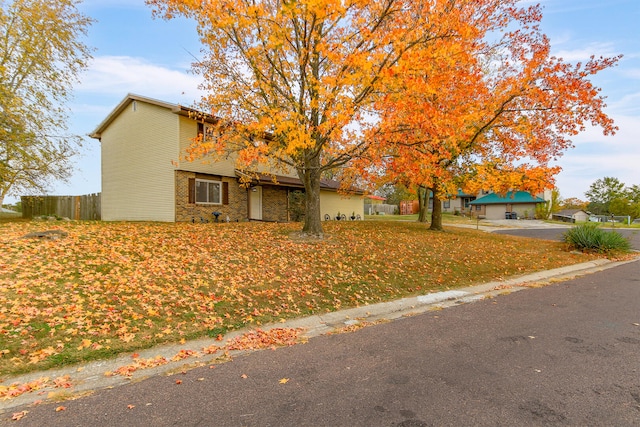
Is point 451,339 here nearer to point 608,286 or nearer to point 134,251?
point 608,286

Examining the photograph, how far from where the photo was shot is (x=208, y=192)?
58.3 ft

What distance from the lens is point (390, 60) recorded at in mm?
9977

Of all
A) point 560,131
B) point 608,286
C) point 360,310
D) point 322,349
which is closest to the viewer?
point 322,349

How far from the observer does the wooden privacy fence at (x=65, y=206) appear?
21.4 m

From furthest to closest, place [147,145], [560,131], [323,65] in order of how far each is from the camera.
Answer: [147,145] → [560,131] → [323,65]

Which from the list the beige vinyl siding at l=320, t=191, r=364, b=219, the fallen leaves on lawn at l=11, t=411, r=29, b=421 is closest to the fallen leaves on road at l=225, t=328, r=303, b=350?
the fallen leaves on lawn at l=11, t=411, r=29, b=421

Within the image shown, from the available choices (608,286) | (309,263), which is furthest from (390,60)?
(608,286)

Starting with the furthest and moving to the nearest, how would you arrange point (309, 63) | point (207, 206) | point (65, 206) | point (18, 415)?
point (65, 206) < point (207, 206) < point (309, 63) < point (18, 415)

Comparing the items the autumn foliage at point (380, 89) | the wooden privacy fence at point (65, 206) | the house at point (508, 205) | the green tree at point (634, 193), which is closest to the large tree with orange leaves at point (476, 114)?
the autumn foliage at point (380, 89)

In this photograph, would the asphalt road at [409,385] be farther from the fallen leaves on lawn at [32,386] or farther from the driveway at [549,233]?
the driveway at [549,233]

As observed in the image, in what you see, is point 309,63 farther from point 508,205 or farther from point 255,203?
point 508,205

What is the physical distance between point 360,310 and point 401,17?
8727mm

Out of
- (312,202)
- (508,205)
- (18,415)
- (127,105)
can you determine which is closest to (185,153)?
(127,105)

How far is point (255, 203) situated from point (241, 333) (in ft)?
51.3
